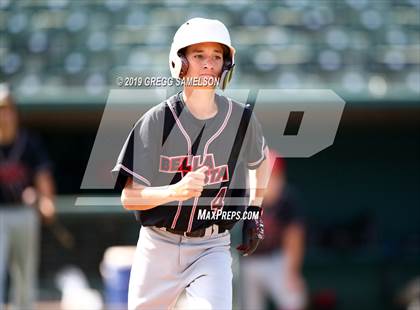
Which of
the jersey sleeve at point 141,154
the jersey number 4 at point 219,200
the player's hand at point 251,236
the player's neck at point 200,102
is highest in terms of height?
the player's neck at point 200,102

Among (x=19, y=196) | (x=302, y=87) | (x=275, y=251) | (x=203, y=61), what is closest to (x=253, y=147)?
(x=203, y=61)

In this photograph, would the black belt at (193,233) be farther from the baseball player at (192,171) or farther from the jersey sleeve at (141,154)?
the jersey sleeve at (141,154)

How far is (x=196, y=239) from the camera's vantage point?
3525 millimetres

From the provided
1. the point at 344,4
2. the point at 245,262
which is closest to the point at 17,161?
the point at 245,262

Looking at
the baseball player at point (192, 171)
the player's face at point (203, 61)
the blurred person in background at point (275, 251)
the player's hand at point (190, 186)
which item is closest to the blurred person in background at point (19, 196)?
the blurred person in background at point (275, 251)

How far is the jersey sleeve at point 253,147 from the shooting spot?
356 cm

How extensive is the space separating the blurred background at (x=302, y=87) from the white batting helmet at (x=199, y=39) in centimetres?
363

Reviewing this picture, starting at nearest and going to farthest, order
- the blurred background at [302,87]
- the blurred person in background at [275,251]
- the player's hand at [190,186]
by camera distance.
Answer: the player's hand at [190,186] < the blurred person in background at [275,251] < the blurred background at [302,87]

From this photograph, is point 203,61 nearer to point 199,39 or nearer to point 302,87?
point 199,39

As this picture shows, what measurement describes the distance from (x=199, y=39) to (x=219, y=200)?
0.62 m

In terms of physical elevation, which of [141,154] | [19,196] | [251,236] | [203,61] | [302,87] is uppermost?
[302,87]

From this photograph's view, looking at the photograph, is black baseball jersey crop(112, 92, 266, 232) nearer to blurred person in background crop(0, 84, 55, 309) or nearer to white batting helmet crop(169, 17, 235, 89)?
white batting helmet crop(169, 17, 235, 89)

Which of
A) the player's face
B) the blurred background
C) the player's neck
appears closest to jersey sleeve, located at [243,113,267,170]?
the player's neck

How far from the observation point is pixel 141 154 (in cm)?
336
